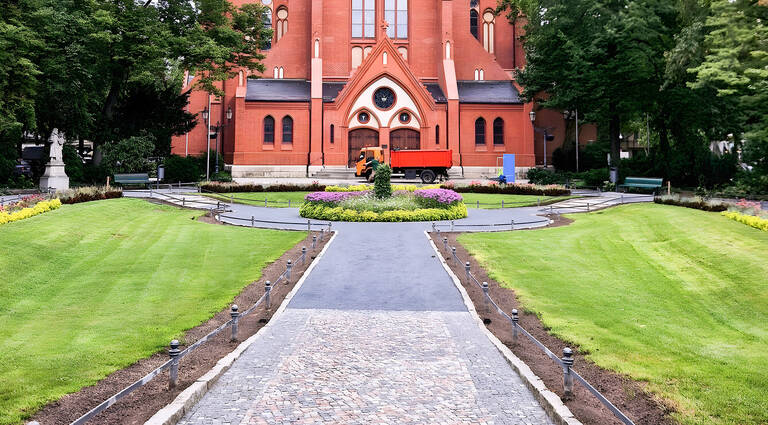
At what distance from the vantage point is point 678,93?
35.5m

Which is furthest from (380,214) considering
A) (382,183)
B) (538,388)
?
(538,388)

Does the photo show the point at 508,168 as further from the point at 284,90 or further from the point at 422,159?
the point at 284,90

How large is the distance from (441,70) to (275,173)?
61.4 feet

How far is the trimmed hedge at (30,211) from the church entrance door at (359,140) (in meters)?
29.1

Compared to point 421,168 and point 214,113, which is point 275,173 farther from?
point 421,168

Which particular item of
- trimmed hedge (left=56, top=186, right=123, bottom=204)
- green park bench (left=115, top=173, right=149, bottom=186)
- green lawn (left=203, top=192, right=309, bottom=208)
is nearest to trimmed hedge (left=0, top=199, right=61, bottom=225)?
trimmed hedge (left=56, top=186, right=123, bottom=204)

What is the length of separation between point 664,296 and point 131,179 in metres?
33.2

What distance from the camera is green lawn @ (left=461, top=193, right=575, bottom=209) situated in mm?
28453

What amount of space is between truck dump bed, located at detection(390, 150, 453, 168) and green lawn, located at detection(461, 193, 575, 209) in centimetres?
667

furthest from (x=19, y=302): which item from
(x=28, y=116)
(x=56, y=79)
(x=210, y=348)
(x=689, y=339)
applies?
(x=56, y=79)

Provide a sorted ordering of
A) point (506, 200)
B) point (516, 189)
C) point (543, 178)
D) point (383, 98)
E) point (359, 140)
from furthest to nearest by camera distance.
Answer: point (359, 140)
point (383, 98)
point (543, 178)
point (516, 189)
point (506, 200)

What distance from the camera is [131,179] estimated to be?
34656 mm

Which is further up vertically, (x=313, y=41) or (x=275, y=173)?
(x=313, y=41)

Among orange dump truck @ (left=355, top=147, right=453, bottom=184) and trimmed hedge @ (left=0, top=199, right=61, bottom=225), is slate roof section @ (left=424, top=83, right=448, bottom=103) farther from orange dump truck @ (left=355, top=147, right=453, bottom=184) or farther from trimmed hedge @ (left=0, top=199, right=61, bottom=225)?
trimmed hedge @ (left=0, top=199, right=61, bottom=225)
